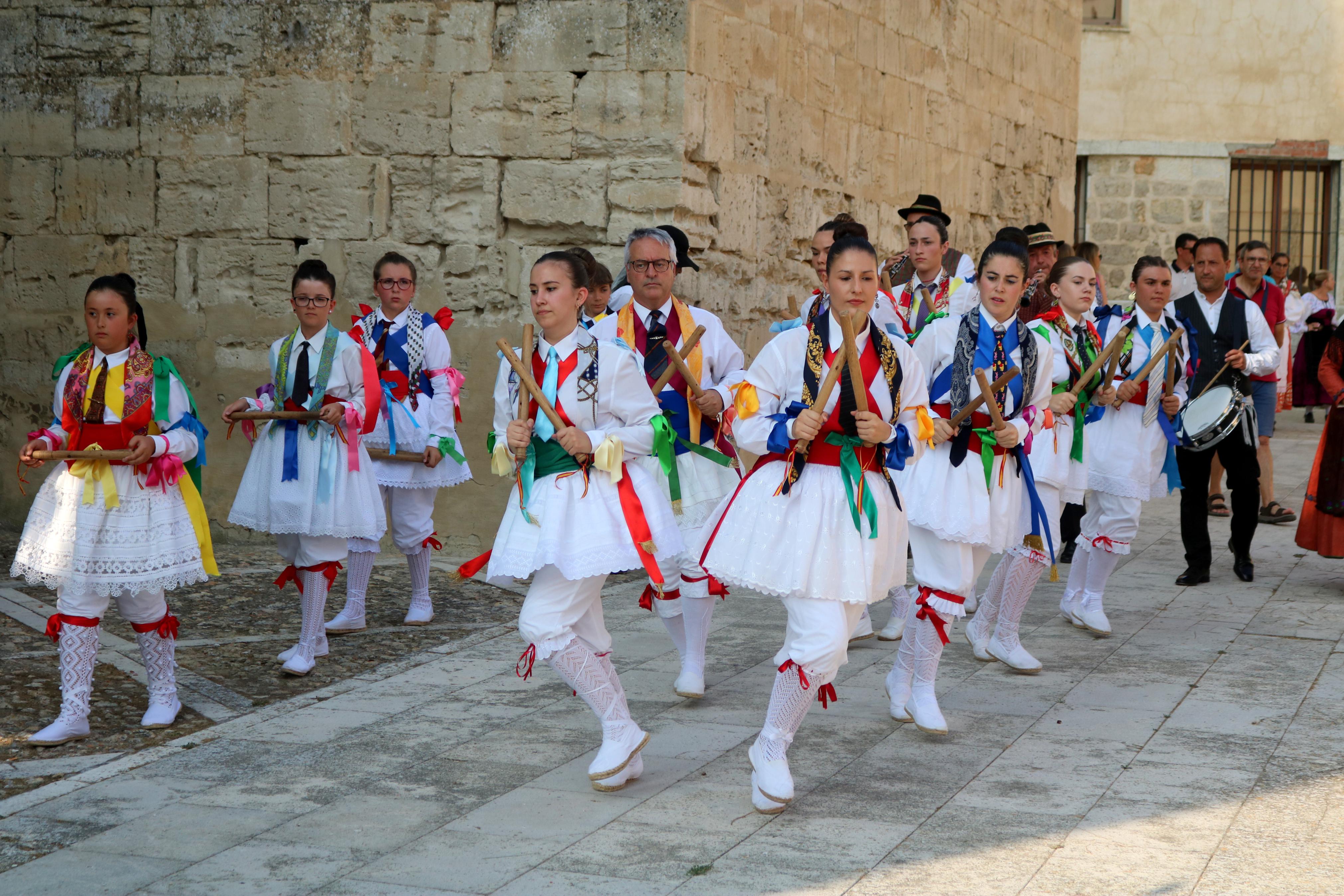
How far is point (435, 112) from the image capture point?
339 inches

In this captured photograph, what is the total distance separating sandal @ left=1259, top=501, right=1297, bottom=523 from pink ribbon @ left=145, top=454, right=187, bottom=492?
7.77m

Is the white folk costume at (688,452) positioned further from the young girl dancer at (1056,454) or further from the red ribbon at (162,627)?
the red ribbon at (162,627)

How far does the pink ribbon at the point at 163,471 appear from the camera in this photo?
204 inches

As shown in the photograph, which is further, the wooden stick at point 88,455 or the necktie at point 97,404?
the necktie at point 97,404

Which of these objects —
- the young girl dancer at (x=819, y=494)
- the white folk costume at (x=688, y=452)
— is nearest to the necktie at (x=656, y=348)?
the white folk costume at (x=688, y=452)

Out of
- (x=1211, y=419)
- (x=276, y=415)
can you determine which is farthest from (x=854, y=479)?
(x=1211, y=419)

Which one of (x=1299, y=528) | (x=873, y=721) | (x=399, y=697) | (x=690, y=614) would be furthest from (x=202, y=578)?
(x=1299, y=528)

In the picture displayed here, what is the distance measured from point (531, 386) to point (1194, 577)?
5037mm

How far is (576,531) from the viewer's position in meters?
4.34

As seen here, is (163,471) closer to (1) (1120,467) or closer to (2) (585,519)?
(2) (585,519)

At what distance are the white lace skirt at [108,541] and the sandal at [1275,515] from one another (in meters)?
7.74

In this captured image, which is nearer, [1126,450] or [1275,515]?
[1126,450]

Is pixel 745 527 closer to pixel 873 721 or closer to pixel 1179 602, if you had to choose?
Result: pixel 873 721

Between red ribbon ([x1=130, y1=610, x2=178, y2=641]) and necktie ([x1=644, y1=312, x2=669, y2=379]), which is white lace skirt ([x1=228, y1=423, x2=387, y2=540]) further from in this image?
necktie ([x1=644, y1=312, x2=669, y2=379])
